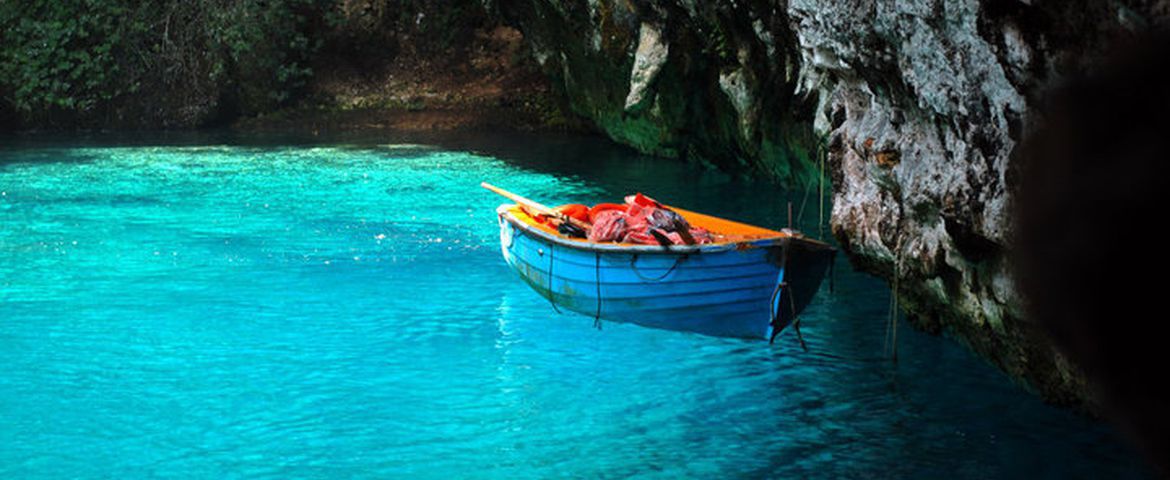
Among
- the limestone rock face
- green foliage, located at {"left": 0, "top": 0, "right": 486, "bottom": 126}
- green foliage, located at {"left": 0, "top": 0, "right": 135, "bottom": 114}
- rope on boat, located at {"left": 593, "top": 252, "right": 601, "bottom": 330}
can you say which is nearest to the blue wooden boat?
rope on boat, located at {"left": 593, "top": 252, "right": 601, "bottom": 330}

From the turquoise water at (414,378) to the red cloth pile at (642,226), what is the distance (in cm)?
97

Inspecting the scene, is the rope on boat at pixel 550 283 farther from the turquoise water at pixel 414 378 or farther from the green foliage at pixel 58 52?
the green foliage at pixel 58 52

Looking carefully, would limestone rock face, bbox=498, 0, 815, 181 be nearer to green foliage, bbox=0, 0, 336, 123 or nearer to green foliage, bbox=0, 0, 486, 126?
green foliage, bbox=0, 0, 486, 126

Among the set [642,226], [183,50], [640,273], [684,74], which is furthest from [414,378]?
[183,50]

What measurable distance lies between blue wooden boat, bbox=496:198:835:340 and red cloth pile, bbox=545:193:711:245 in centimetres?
21

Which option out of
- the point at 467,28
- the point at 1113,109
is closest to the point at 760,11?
the point at 1113,109

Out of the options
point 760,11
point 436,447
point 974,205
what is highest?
point 760,11

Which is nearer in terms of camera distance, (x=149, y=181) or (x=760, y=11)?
(x=760, y=11)

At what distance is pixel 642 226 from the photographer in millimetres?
10734

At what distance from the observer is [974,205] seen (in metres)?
7.93

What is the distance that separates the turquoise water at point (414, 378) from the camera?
796cm

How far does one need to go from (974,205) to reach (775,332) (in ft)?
8.44

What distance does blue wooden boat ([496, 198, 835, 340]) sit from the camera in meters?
9.80

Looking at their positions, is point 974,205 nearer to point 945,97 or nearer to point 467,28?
point 945,97
